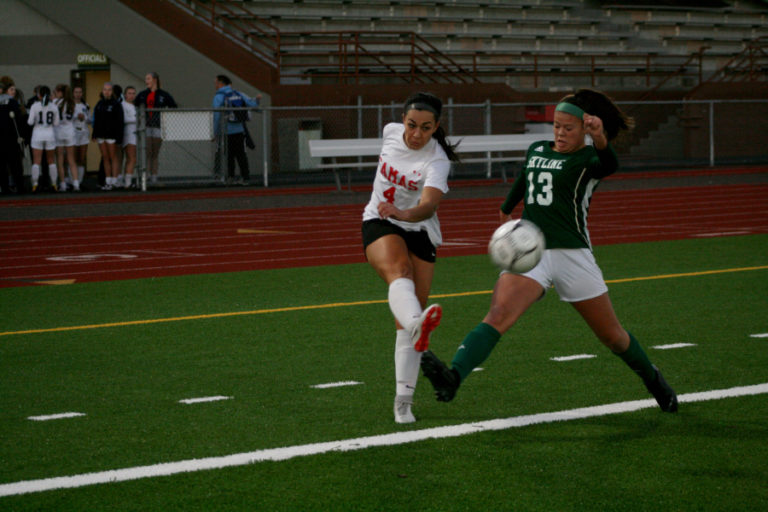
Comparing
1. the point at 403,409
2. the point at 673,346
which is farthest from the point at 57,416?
the point at 673,346

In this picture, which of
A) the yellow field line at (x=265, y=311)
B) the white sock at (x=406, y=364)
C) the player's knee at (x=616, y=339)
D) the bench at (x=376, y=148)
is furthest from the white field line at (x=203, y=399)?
the bench at (x=376, y=148)

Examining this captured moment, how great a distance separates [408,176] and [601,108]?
106cm

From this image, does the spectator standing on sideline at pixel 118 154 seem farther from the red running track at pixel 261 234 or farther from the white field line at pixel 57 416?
the white field line at pixel 57 416

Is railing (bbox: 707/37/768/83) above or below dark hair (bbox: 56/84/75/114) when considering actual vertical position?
above

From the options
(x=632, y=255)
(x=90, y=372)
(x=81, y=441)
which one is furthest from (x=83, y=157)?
(x=81, y=441)

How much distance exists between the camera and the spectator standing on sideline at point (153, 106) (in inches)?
912

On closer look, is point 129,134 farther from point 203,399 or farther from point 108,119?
point 203,399

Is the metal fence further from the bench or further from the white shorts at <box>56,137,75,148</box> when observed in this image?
the white shorts at <box>56,137,75,148</box>

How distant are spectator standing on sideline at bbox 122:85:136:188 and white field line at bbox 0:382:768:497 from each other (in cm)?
1805

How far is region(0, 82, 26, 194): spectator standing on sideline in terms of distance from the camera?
2291 centimetres

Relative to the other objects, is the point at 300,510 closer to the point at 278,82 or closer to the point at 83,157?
the point at 83,157

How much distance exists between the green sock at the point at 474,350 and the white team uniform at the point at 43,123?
1845 centimetres

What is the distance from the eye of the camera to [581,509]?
4.71 m

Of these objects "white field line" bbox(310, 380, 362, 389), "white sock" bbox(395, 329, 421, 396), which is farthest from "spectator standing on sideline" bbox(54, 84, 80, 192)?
"white sock" bbox(395, 329, 421, 396)
